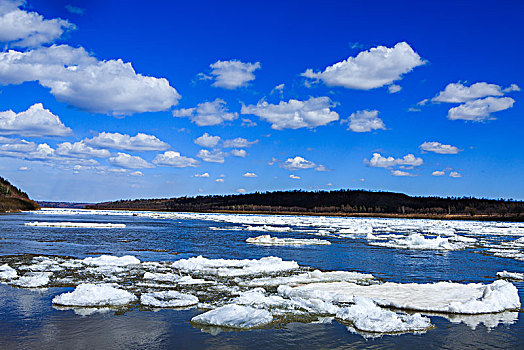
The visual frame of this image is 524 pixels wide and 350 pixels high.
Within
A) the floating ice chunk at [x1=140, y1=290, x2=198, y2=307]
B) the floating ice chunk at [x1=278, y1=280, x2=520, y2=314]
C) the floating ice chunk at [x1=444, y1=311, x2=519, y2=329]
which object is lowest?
the floating ice chunk at [x1=444, y1=311, x2=519, y2=329]

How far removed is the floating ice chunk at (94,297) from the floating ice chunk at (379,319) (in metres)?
4.64

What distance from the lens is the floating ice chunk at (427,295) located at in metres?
9.43

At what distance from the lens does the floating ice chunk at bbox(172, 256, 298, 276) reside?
535 inches

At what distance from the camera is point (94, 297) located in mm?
9289

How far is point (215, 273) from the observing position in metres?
13.4

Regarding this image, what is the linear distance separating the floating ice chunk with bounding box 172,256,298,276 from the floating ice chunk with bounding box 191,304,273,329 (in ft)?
15.9

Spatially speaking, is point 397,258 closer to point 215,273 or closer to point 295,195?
point 215,273

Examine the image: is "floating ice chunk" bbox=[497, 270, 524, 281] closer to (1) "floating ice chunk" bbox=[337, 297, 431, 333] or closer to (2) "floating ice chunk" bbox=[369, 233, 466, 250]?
(1) "floating ice chunk" bbox=[337, 297, 431, 333]

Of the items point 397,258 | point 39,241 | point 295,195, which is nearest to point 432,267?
point 397,258

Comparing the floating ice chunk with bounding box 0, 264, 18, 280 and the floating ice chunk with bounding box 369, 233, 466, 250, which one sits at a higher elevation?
the floating ice chunk with bounding box 369, 233, 466, 250

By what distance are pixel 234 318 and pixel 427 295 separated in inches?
200

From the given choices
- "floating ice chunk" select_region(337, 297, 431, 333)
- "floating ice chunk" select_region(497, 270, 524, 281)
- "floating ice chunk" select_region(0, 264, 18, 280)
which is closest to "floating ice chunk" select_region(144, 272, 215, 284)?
"floating ice chunk" select_region(0, 264, 18, 280)

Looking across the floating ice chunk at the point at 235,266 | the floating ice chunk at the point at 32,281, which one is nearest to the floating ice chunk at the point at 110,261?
the floating ice chunk at the point at 235,266

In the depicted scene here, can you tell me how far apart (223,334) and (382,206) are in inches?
5615
